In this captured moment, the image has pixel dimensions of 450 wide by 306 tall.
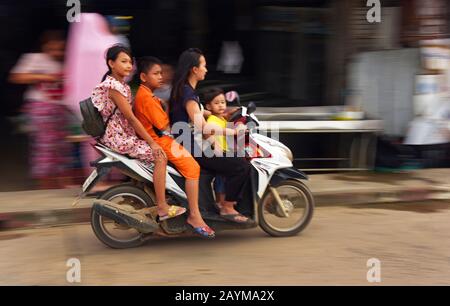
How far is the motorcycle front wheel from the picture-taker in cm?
504

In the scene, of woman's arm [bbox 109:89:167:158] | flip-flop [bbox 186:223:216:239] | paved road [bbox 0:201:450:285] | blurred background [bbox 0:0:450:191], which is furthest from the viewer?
blurred background [bbox 0:0:450:191]

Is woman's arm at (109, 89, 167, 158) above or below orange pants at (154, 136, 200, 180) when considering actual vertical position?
above

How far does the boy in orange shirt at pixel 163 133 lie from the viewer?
4.62m

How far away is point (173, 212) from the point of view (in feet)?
15.3

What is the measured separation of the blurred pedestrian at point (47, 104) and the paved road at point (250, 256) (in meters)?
1.04

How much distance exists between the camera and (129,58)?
15.2 feet

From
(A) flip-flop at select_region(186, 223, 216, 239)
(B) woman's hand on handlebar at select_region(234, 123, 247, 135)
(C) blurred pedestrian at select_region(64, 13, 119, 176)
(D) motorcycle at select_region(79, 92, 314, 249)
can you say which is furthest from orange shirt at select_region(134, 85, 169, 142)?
(C) blurred pedestrian at select_region(64, 13, 119, 176)

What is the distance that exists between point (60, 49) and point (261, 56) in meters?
4.92

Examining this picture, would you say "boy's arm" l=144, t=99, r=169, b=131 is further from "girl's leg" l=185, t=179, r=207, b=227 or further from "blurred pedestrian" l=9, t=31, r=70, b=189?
"blurred pedestrian" l=9, t=31, r=70, b=189

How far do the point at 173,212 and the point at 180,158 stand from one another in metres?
0.42

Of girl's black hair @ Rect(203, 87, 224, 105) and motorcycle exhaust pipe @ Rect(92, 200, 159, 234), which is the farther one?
girl's black hair @ Rect(203, 87, 224, 105)

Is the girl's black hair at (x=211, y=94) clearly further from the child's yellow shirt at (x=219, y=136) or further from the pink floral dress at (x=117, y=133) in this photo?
the pink floral dress at (x=117, y=133)

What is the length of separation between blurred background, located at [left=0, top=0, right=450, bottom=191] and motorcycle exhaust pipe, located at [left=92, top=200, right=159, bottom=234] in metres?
1.77
